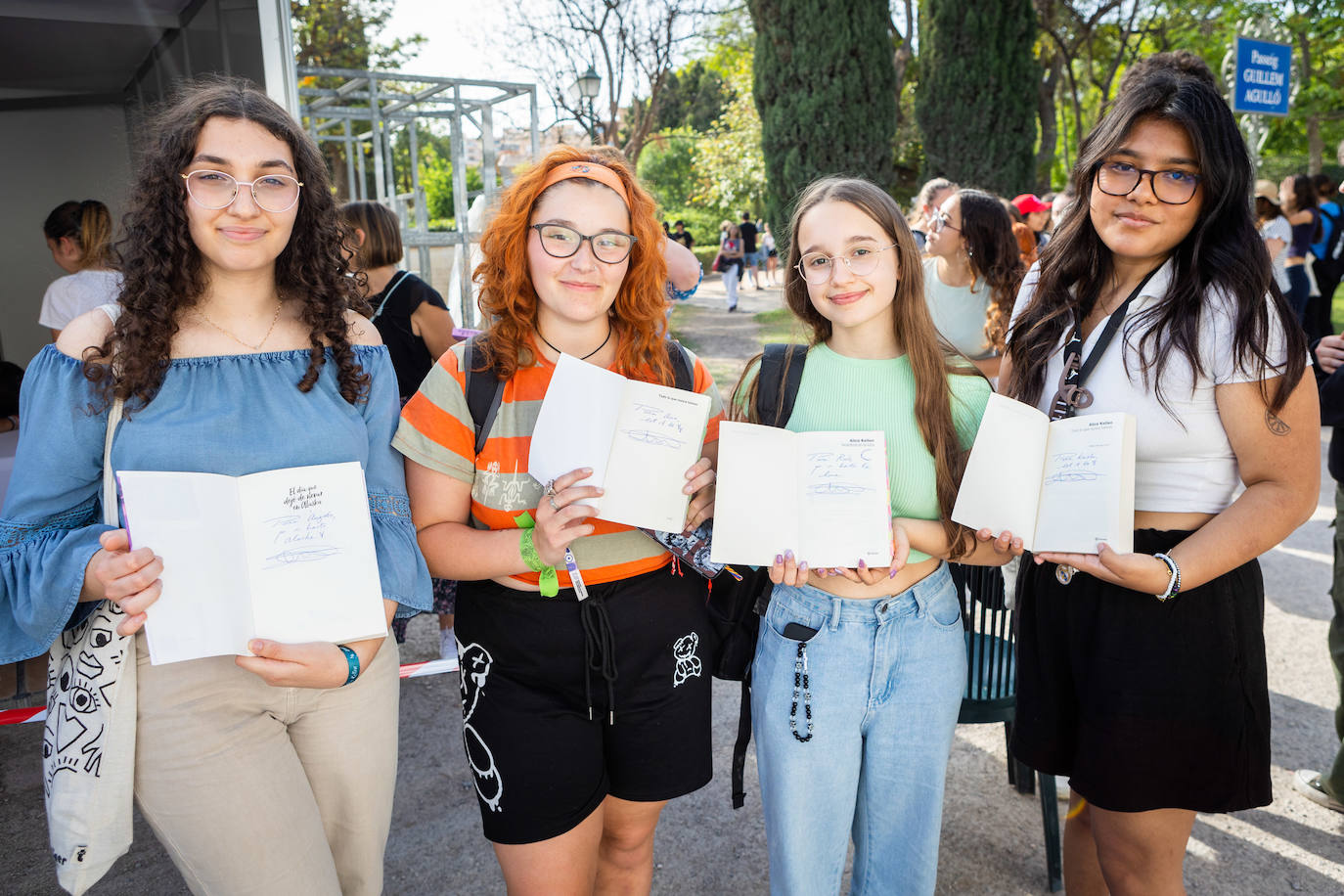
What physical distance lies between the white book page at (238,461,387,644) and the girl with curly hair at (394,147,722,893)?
233 mm

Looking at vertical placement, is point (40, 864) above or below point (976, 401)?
below

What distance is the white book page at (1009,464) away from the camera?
1836 mm

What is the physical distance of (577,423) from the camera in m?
1.76

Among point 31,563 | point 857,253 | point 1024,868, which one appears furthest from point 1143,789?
point 31,563

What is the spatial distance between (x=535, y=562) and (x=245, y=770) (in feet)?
2.21

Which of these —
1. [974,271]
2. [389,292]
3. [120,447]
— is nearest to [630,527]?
[120,447]

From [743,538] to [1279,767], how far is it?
114 inches

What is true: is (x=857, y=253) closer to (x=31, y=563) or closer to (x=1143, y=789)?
(x=1143, y=789)

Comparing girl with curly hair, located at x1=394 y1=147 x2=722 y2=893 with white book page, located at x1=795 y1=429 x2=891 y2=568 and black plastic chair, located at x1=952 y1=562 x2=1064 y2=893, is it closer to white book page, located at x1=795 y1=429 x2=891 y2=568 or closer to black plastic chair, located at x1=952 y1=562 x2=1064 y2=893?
white book page, located at x1=795 y1=429 x2=891 y2=568

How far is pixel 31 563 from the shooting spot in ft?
5.30

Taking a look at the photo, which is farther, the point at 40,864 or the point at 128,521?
the point at 40,864

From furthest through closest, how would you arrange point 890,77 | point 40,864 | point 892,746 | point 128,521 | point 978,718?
point 890,77
point 40,864
point 978,718
point 892,746
point 128,521

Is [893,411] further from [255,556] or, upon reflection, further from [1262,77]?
[1262,77]

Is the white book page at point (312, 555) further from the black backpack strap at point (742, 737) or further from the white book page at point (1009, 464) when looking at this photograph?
the white book page at point (1009, 464)
